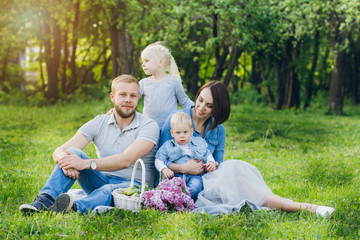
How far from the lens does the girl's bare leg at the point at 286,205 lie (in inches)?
174

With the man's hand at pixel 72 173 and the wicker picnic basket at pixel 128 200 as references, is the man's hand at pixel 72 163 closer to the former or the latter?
the man's hand at pixel 72 173

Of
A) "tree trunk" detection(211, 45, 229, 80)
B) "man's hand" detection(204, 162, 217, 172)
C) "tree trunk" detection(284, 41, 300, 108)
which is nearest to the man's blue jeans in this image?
"man's hand" detection(204, 162, 217, 172)

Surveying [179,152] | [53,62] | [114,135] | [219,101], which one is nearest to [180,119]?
[179,152]

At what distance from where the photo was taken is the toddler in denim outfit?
15.5ft

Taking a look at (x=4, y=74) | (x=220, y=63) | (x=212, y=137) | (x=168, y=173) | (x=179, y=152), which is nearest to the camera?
(x=168, y=173)

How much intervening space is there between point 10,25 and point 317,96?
1699 centimetres

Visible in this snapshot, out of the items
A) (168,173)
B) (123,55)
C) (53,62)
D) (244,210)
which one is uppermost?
(123,55)

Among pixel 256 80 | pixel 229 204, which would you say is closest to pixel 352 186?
pixel 229 204

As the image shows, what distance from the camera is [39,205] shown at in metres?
4.06

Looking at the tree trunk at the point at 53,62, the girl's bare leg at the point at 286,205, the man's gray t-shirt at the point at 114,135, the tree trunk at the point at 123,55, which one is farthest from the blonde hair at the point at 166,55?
the tree trunk at the point at 53,62

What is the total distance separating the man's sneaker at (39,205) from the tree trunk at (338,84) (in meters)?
16.0

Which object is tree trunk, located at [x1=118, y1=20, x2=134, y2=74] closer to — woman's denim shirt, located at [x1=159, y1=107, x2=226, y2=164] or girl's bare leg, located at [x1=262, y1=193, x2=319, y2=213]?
woman's denim shirt, located at [x1=159, y1=107, x2=226, y2=164]

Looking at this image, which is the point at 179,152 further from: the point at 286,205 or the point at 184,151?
the point at 286,205

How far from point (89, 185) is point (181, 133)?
3.75 feet
